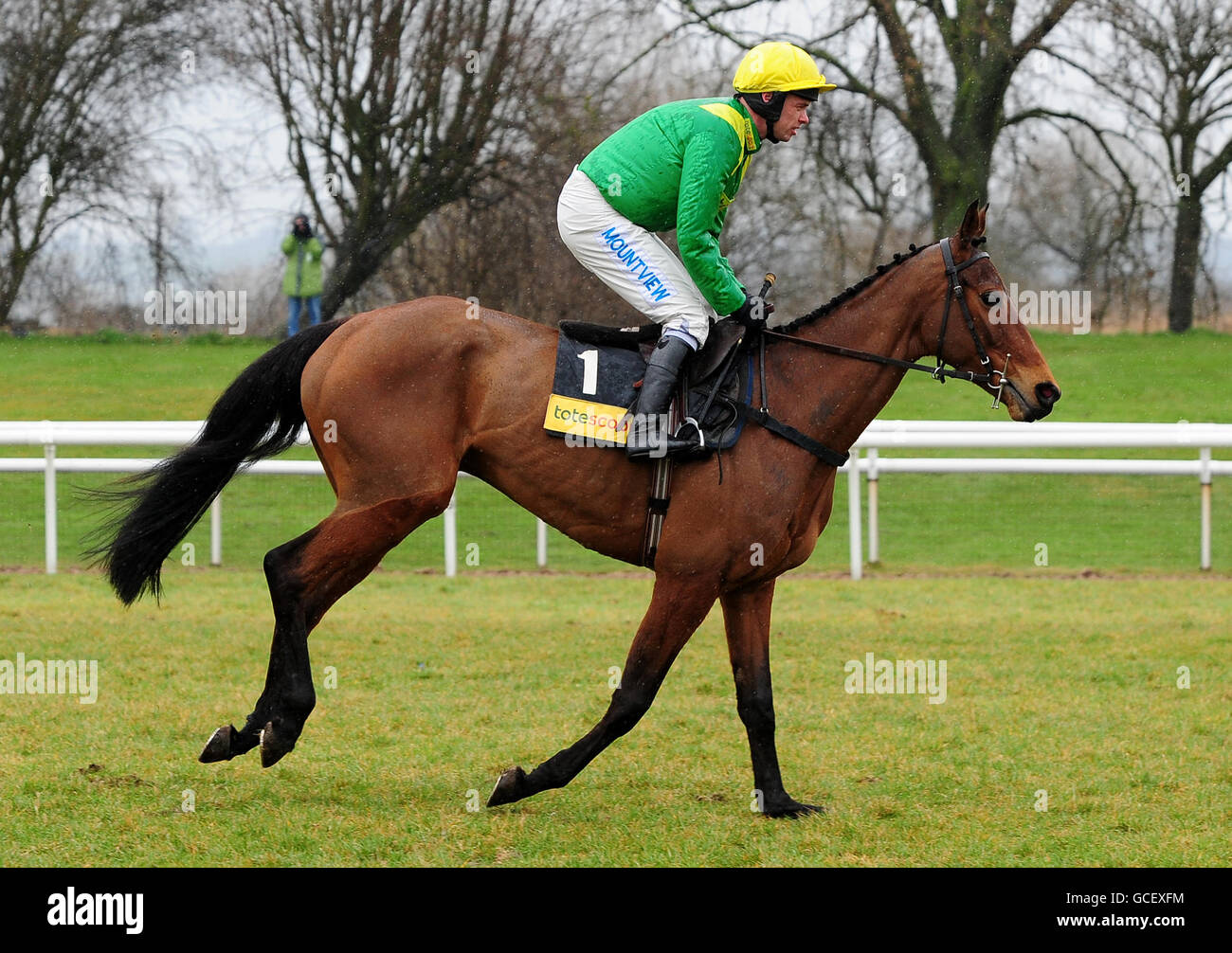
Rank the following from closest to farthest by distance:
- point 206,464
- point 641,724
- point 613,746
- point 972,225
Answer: point 972,225
point 206,464
point 613,746
point 641,724

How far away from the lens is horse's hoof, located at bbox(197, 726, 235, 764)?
442 cm

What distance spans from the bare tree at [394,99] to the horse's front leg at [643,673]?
8420mm

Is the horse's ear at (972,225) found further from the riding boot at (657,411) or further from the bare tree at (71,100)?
the bare tree at (71,100)

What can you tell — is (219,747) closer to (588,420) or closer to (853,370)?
(588,420)

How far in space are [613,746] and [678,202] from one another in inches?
81.9

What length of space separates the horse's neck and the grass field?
1176mm

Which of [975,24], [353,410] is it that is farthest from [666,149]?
[975,24]

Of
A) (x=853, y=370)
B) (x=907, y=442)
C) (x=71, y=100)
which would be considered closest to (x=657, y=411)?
(x=853, y=370)

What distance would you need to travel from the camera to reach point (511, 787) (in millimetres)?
4402

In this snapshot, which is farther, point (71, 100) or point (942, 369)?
point (71, 100)

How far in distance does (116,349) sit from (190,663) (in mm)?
9837

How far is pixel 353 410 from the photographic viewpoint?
14.9 feet

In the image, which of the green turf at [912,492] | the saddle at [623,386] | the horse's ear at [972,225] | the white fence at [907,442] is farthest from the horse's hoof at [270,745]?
the green turf at [912,492]

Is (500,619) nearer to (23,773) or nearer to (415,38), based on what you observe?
(23,773)
